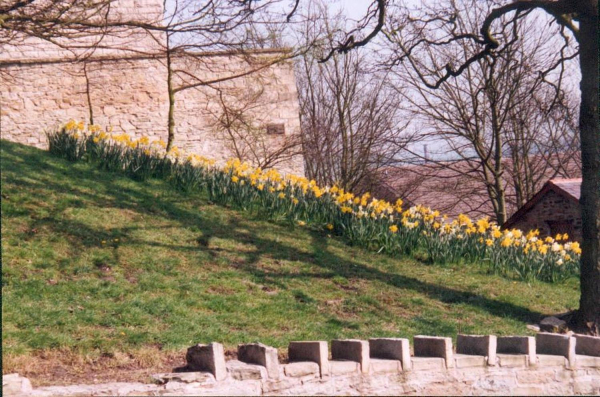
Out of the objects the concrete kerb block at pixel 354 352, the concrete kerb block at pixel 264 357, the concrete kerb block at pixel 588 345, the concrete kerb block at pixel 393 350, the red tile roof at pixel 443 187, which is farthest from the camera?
the red tile roof at pixel 443 187

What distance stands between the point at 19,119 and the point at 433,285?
14.1 m

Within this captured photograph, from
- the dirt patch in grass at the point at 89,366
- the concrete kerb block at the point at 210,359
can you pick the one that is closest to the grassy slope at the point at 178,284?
the dirt patch in grass at the point at 89,366

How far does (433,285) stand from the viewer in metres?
9.42

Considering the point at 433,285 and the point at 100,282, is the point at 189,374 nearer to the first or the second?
the point at 100,282

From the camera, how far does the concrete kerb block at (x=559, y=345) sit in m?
6.28

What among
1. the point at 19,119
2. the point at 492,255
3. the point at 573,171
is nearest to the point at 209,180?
the point at 492,255

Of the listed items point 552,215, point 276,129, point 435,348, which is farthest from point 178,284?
point 276,129

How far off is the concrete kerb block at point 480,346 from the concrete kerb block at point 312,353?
1.38m

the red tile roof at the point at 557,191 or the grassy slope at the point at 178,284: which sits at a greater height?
the red tile roof at the point at 557,191

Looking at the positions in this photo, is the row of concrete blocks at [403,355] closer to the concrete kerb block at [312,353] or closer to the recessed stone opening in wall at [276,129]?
the concrete kerb block at [312,353]

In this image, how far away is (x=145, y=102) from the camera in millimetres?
20188

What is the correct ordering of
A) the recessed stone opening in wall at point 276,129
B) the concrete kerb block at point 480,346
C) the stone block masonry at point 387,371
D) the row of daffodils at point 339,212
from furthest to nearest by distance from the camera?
the recessed stone opening in wall at point 276,129, the row of daffodils at point 339,212, the concrete kerb block at point 480,346, the stone block masonry at point 387,371

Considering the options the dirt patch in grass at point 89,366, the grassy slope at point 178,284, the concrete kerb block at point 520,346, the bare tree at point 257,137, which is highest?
the bare tree at point 257,137

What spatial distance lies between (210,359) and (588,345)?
3654mm
